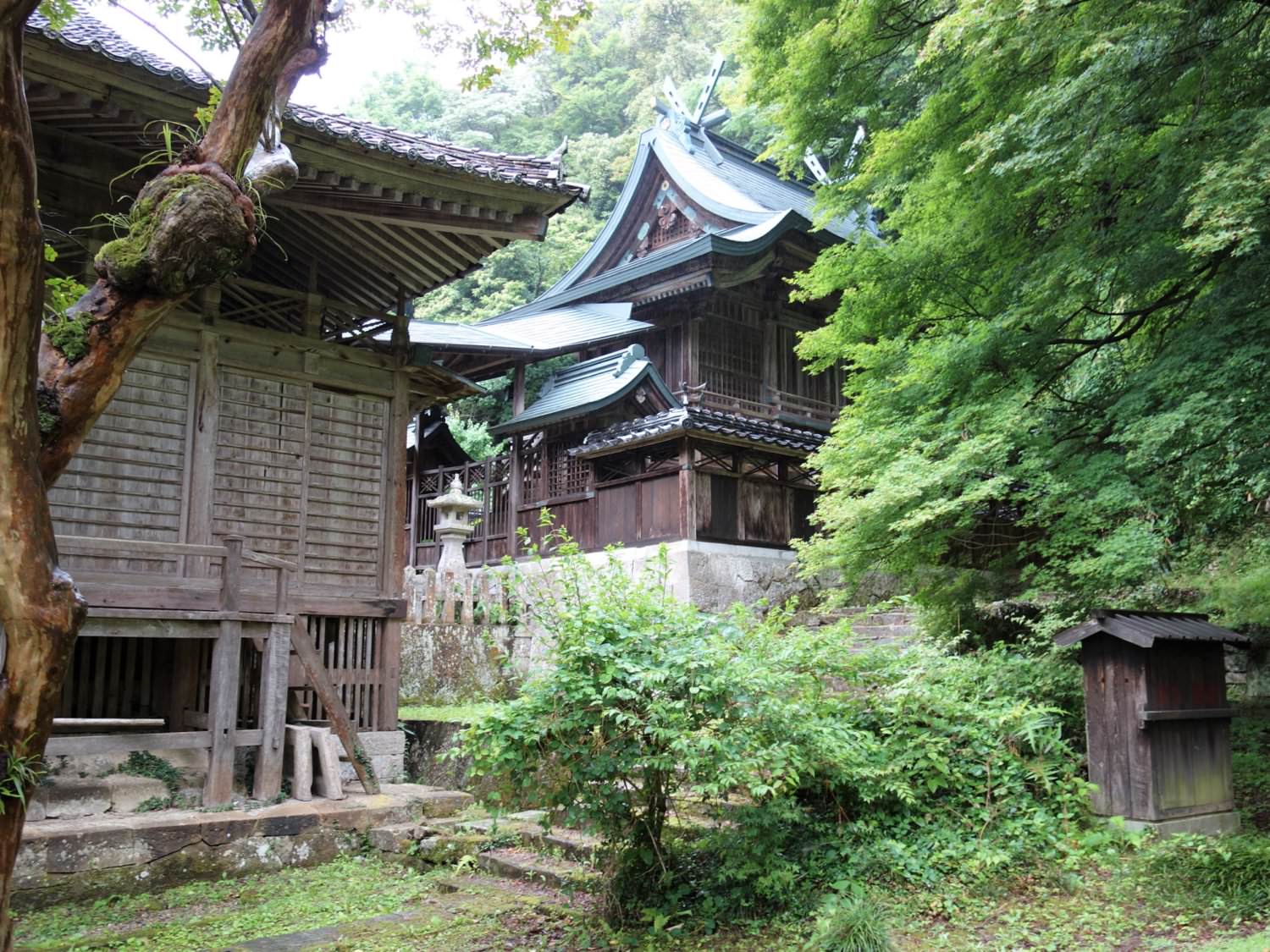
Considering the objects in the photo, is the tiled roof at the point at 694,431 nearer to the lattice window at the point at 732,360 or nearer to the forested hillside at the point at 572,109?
→ the lattice window at the point at 732,360

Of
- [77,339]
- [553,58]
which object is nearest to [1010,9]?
[77,339]

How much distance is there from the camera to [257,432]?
10188 mm

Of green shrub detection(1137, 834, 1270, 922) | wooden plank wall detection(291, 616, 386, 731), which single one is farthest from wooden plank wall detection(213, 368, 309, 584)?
green shrub detection(1137, 834, 1270, 922)

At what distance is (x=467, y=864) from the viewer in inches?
314

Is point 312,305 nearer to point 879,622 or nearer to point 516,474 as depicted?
point 879,622

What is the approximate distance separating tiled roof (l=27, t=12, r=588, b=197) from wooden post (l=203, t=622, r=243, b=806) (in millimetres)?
4515

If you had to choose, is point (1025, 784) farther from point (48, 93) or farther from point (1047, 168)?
point (48, 93)

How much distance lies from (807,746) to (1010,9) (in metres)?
Result: 5.39

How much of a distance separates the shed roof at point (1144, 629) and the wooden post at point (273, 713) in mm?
6648

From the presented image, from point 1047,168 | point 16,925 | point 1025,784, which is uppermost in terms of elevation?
point 1047,168

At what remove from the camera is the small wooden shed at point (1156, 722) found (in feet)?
21.9

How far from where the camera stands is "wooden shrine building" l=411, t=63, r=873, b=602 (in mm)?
17453

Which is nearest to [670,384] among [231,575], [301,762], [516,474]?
[516,474]

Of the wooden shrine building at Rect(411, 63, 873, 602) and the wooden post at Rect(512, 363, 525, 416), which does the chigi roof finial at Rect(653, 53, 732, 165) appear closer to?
the wooden shrine building at Rect(411, 63, 873, 602)
